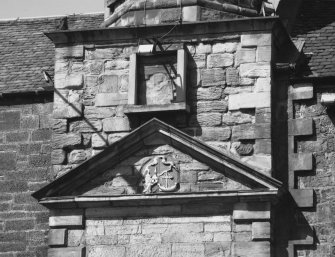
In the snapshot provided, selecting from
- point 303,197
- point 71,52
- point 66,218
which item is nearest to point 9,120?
point 71,52

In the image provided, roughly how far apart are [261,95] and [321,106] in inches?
32.1

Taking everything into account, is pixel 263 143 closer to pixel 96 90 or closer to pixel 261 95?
pixel 261 95

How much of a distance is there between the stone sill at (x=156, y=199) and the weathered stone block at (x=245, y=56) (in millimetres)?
1786

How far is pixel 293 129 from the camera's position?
15859 millimetres

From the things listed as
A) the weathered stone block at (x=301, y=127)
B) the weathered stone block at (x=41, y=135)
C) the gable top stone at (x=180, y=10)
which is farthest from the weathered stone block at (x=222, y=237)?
the weathered stone block at (x=41, y=135)

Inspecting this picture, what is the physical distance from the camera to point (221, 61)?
16.0 meters

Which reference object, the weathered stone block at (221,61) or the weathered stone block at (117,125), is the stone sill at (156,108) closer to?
the weathered stone block at (117,125)

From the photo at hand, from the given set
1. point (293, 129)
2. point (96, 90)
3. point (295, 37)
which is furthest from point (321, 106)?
point (96, 90)

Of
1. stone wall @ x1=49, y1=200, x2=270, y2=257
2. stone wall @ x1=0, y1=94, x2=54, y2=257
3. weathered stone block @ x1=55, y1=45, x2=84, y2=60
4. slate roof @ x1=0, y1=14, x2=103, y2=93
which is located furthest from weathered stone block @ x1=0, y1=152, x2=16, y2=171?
weathered stone block @ x1=55, y1=45, x2=84, y2=60

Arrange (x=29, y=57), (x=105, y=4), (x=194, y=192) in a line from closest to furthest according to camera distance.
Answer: (x=194, y=192) < (x=105, y=4) < (x=29, y=57)

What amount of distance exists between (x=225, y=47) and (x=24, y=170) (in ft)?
10.6

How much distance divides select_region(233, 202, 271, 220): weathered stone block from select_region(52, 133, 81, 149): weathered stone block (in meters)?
2.31

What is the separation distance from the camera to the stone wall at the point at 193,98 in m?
15.7

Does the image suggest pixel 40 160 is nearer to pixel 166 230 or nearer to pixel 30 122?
pixel 30 122
